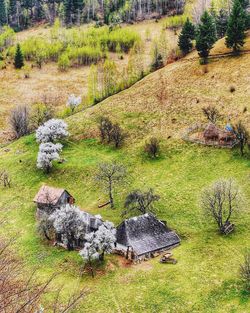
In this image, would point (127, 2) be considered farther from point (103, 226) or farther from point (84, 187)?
point (103, 226)

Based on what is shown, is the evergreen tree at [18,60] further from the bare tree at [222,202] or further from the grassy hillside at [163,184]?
the bare tree at [222,202]

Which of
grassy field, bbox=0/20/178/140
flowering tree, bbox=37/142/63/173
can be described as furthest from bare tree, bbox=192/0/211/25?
flowering tree, bbox=37/142/63/173

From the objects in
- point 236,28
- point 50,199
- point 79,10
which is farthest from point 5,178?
point 79,10

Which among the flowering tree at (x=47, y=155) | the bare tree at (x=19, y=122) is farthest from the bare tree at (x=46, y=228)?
the bare tree at (x=19, y=122)

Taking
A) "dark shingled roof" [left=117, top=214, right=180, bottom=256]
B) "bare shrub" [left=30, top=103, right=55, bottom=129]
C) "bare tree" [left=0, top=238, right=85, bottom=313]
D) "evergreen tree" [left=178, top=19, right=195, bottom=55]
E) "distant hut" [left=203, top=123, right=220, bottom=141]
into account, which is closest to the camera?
"bare tree" [left=0, top=238, right=85, bottom=313]

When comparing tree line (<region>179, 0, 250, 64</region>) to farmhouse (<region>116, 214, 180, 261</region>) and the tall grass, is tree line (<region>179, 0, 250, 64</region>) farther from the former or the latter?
farmhouse (<region>116, 214, 180, 261</region>)

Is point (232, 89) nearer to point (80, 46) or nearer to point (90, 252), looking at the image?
point (90, 252)
